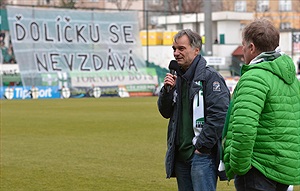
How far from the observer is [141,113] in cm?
2811

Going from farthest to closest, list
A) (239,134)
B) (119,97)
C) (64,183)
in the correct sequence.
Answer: (119,97), (64,183), (239,134)

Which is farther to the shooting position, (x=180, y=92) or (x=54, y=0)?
(x=54, y=0)

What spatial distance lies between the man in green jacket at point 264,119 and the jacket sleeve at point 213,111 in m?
1.15

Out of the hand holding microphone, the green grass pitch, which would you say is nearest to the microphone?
the hand holding microphone

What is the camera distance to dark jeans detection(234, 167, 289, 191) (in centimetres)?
509

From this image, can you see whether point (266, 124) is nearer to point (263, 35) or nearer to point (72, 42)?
point (263, 35)

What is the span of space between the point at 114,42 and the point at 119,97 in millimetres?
5542

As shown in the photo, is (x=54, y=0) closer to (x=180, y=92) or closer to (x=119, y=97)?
(x=119, y=97)

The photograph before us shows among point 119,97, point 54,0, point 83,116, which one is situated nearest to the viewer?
point 83,116

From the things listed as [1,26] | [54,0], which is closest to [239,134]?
[1,26]

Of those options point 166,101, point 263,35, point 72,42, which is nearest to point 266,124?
point 263,35

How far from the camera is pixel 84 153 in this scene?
15.3 m

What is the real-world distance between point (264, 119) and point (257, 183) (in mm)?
464

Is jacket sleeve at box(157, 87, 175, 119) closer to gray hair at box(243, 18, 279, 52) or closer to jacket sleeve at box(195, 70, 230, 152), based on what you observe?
jacket sleeve at box(195, 70, 230, 152)
